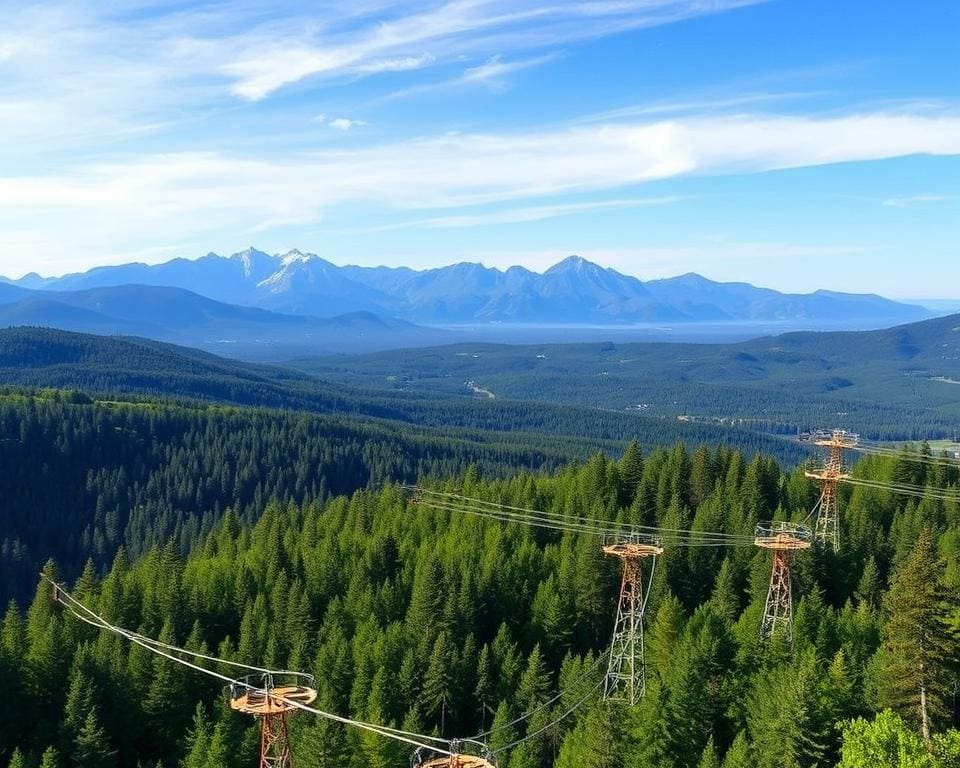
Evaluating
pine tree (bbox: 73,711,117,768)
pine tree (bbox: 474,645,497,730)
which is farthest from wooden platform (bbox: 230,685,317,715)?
pine tree (bbox: 474,645,497,730)

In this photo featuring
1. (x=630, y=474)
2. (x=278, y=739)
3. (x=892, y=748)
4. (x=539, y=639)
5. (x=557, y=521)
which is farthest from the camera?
(x=630, y=474)

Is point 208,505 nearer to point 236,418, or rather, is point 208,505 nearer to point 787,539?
point 236,418

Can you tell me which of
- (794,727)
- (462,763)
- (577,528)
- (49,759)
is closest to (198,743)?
(49,759)

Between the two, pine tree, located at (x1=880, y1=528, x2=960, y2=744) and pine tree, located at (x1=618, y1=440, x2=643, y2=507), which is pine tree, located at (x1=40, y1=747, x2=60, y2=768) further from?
pine tree, located at (x1=618, y1=440, x2=643, y2=507)

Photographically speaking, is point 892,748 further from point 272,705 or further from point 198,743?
point 198,743

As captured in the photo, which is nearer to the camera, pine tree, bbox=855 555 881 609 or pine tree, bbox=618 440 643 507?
pine tree, bbox=855 555 881 609
